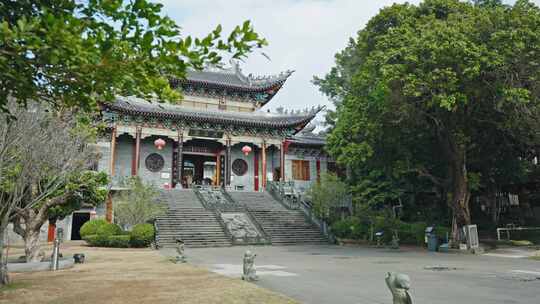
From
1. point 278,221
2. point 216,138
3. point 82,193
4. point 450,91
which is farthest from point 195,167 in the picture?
point 450,91

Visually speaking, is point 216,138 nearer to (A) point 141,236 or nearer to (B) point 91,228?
(B) point 91,228

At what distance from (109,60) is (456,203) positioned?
1650cm

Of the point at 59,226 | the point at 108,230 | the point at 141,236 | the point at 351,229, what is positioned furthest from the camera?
the point at 59,226

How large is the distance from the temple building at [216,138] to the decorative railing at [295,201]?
1.18 m

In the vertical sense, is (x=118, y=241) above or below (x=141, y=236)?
below

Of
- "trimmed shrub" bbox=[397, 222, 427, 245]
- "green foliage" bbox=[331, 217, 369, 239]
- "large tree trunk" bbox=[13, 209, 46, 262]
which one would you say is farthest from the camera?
"green foliage" bbox=[331, 217, 369, 239]

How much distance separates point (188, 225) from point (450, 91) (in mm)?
12747

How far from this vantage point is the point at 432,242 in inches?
669

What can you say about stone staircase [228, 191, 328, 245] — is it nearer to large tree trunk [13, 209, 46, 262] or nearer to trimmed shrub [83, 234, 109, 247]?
trimmed shrub [83, 234, 109, 247]

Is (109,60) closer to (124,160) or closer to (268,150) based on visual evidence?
(124,160)

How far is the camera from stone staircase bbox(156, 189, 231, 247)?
60.9 feet

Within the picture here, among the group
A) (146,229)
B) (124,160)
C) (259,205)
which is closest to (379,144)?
(259,205)

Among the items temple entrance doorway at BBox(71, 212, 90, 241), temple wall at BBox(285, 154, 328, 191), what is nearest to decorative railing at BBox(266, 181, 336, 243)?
temple wall at BBox(285, 154, 328, 191)

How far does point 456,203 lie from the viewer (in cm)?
1700
